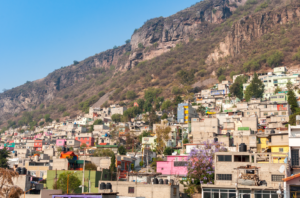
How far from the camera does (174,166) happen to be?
160 feet

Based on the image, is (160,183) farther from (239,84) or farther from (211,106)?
(239,84)

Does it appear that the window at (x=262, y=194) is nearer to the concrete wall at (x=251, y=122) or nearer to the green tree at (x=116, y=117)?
the concrete wall at (x=251, y=122)

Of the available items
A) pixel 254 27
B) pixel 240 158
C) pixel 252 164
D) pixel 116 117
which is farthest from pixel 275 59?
pixel 252 164

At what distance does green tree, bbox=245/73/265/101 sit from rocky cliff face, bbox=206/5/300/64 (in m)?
54.9

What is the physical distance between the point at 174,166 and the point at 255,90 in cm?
5580

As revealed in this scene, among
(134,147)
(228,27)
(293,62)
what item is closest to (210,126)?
(134,147)

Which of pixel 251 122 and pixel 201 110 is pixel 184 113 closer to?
pixel 201 110

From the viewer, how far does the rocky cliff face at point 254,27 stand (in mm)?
154500

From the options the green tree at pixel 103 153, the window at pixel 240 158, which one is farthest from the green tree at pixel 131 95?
the window at pixel 240 158

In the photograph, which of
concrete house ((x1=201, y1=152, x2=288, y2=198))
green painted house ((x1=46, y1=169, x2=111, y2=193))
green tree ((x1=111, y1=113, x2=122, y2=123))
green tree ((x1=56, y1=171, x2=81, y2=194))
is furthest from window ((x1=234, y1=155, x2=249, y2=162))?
green tree ((x1=111, y1=113, x2=122, y2=123))

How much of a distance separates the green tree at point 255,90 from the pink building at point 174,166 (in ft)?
175

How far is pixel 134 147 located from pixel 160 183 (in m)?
46.0

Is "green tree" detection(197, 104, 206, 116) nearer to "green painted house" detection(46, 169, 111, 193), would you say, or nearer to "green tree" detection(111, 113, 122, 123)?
"green tree" detection(111, 113, 122, 123)

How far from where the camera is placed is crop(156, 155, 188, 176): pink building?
156 ft
